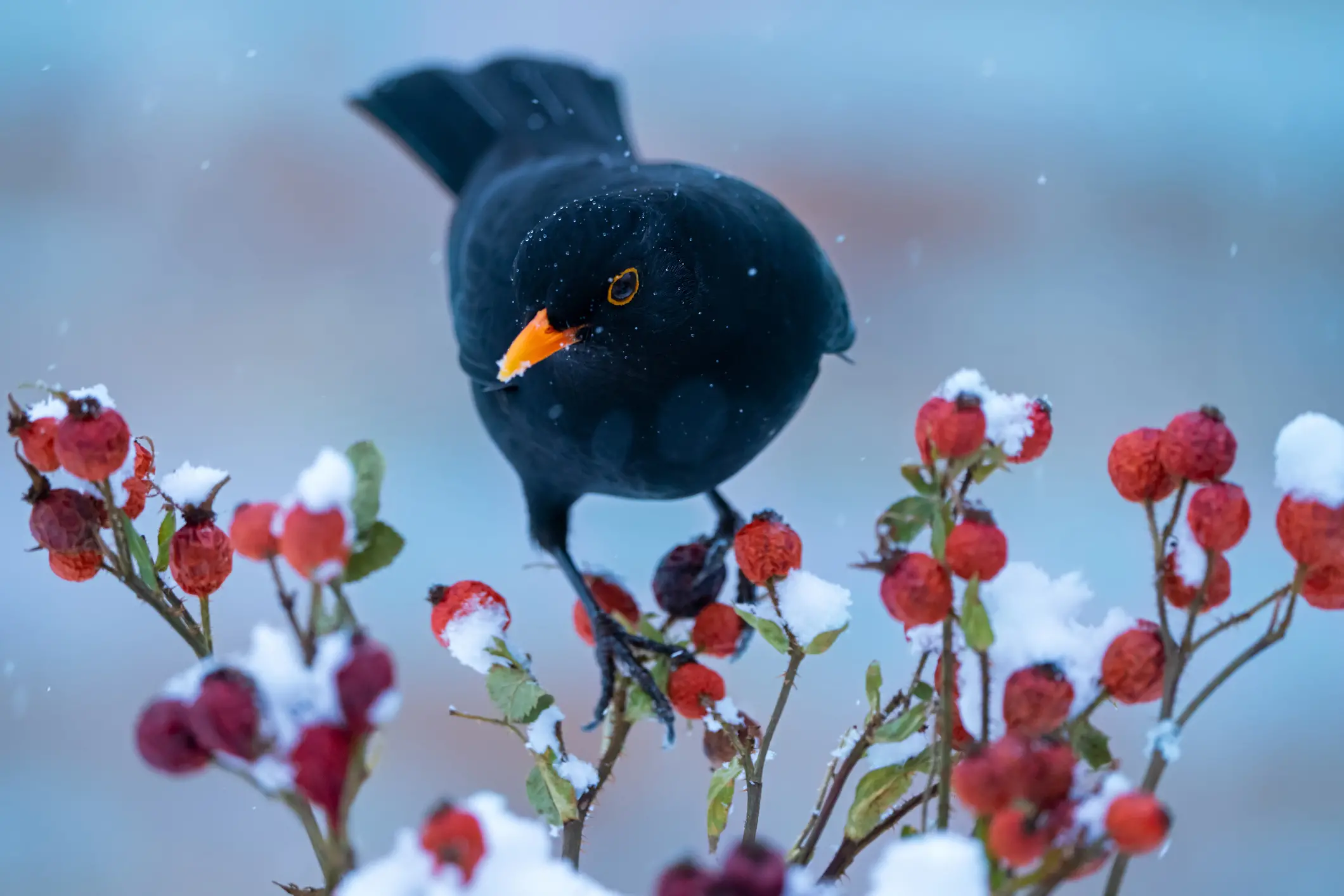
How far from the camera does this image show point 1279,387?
2008 mm

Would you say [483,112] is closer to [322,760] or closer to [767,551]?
[767,551]

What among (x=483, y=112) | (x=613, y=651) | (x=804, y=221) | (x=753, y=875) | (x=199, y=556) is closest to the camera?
(x=753, y=875)

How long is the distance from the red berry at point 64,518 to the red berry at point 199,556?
0.04m

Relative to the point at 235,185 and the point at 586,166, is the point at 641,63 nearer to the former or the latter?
the point at 235,185

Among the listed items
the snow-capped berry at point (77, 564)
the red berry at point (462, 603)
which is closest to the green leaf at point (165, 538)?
the snow-capped berry at point (77, 564)

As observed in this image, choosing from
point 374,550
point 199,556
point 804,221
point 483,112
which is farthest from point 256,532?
point 804,221

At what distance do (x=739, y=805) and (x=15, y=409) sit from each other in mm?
1210

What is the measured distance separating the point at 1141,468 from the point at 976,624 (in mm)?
125

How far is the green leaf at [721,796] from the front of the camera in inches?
24.7

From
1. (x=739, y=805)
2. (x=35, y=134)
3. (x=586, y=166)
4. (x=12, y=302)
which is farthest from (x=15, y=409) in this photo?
(x=35, y=134)

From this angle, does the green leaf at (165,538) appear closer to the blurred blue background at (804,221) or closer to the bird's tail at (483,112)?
the bird's tail at (483,112)

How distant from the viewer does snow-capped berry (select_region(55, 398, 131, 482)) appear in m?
0.47

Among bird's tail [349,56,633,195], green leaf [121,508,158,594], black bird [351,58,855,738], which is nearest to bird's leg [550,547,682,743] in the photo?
black bird [351,58,855,738]

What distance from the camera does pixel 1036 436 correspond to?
1.73 feet
